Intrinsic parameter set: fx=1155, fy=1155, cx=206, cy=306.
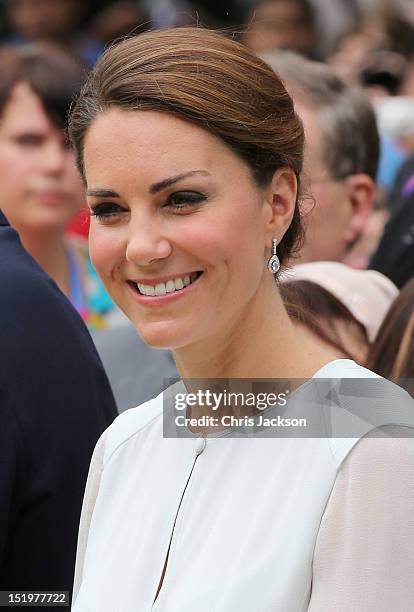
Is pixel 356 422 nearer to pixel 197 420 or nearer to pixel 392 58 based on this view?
pixel 197 420

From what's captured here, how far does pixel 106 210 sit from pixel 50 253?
8.08 feet

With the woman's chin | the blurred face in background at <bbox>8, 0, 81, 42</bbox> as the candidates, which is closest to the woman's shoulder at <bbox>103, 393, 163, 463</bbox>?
the woman's chin

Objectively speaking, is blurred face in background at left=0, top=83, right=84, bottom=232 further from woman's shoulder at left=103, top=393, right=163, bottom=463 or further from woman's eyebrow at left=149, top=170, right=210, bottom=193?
woman's eyebrow at left=149, top=170, right=210, bottom=193

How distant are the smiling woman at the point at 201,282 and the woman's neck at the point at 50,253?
2.25 m

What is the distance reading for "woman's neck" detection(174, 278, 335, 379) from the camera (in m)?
1.98

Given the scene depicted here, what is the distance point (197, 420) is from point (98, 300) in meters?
2.44

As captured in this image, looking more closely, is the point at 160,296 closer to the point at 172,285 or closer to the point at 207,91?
the point at 172,285

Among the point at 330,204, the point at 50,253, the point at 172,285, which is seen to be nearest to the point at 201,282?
the point at 172,285

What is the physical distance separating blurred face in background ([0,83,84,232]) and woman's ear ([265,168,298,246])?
2233mm

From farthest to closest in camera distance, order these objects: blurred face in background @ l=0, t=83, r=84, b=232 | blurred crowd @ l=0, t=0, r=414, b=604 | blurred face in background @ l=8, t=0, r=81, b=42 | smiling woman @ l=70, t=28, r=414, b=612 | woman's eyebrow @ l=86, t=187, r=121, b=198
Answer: blurred face in background @ l=8, t=0, r=81, b=42, blurred face in background @ l=0, t=83, r=84, b=232, blurred crowd @ l=0, t=0, r=414, b=604, woman's eyebrow @ l=86, t=187, r=121, b=198, smiling woman @ l=70, t=28, r=414, b=612

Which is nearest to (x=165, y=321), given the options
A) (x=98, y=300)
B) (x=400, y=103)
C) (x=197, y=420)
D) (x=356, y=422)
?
(x=197, y=420)

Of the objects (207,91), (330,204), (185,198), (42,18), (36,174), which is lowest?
(185,198)

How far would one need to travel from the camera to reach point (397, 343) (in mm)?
2725

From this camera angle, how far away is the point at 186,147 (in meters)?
1.88
